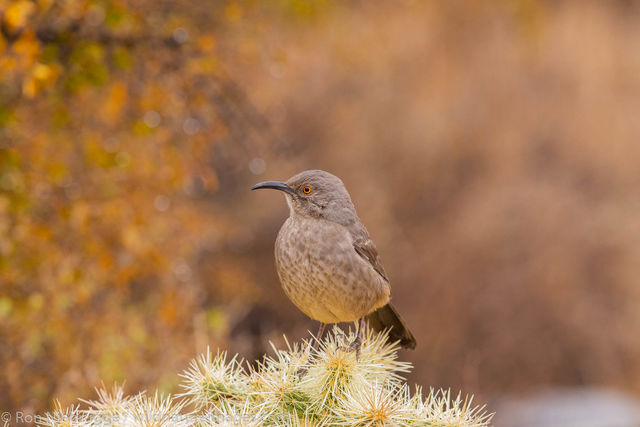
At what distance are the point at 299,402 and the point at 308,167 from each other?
21.6 feet

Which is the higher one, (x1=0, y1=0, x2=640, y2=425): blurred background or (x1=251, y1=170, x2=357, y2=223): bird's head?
(x1=0, y1=0, x2=640, y2=425): blurred background

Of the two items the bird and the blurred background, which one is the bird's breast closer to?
the bird

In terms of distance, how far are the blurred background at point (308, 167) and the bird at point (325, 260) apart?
1.55m

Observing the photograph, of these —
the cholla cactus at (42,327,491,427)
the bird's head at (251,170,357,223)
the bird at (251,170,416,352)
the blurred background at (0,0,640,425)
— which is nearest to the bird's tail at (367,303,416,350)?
the bird at (251,170,416,352)

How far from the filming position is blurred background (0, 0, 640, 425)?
16.8 feet

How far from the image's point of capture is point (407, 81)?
35.1 feet

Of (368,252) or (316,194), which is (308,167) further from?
(316,194)

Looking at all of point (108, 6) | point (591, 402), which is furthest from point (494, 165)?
point (108, 6)

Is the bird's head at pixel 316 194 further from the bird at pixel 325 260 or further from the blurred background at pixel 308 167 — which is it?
the blurred background at pixel 308 167

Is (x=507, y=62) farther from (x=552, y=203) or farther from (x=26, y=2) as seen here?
(x=26, y=2)

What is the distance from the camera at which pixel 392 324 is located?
3.09m

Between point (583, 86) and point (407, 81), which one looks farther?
point (583, 86)

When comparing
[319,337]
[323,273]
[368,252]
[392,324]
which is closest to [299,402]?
[319,337]

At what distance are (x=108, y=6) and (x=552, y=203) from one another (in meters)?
6.64
